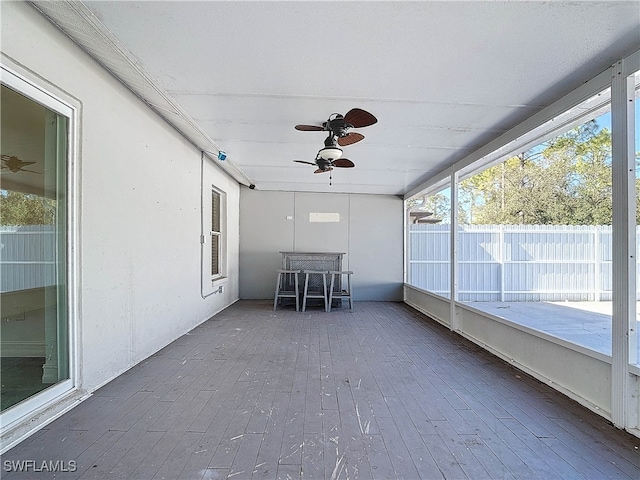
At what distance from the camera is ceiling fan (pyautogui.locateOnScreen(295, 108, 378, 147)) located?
9.51 ft

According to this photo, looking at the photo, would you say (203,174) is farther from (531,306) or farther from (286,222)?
(531,306)

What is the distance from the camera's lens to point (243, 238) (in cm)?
772

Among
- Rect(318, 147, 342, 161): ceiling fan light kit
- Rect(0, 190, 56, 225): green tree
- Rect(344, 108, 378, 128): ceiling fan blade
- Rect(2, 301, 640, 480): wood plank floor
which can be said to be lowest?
Rect(2, 301, 640, 480): wood plank floor

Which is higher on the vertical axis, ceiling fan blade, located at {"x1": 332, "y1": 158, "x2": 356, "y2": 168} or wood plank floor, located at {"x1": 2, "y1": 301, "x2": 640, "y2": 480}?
ceiling fan blade, located at {"x1": 332, "y1": 158, "x2": 356, "y2": 168}

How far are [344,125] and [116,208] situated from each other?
2.15 meters

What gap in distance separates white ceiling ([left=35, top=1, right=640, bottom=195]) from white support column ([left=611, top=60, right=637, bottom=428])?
13.2 inches

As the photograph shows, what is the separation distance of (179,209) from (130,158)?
1176 mm

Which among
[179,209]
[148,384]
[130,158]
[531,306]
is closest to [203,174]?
[179,209]

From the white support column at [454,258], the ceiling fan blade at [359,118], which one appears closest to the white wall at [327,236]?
the white support column at [454,258]

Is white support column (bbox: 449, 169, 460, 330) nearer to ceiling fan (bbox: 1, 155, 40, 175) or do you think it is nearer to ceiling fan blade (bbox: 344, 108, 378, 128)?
ceiling fan blade (bbox: 344, 108, 378, 128)
